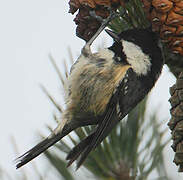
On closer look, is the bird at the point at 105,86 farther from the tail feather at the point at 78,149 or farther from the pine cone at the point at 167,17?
the pine cone at the point at 167,17

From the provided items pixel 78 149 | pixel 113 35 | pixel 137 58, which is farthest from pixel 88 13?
pixel 78 149

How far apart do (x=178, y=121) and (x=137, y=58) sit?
294mm

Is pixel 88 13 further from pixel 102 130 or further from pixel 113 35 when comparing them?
pixel 102 130

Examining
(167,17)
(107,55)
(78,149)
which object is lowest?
(78,149)

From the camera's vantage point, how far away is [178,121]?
34.1 inches

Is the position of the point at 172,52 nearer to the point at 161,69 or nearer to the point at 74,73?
the point at 161,69

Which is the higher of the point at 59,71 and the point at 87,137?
the point at 59,71

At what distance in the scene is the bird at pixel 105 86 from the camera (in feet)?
3.51

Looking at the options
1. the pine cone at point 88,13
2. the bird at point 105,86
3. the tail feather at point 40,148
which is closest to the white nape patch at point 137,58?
the bird at point 105,86

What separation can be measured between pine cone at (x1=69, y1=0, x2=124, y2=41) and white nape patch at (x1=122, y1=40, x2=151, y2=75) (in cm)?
14

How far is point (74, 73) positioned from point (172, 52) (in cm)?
37

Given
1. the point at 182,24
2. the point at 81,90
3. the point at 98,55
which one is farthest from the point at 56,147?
the point at 182,24

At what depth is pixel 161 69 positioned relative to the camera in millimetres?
1090

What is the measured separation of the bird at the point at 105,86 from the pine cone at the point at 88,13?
0.06 meters
